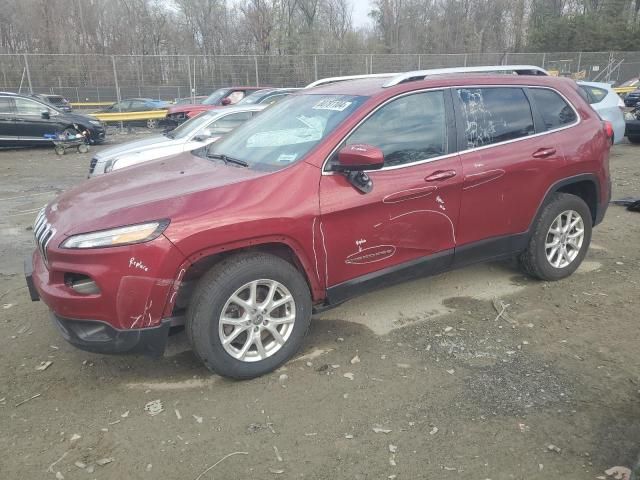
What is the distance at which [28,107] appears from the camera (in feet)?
46.9

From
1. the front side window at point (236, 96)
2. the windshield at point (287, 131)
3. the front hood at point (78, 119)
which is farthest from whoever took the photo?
the front side window at point (236, 96)

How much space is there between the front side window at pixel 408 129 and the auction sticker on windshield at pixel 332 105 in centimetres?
24

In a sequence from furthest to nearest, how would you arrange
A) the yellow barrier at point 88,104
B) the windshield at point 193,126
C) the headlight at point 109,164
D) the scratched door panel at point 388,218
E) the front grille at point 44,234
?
the yellow barrier at point 88,104 < the windshield at point 193,126 < the headlight at point 109,164 < the scratched door panel at point 388,218 < the front grille at point 44,234

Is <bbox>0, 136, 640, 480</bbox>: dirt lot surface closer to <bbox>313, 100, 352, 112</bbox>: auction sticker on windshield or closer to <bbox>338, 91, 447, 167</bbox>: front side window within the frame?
<bbox>338, 91, 447, 167</bbox>: front side window

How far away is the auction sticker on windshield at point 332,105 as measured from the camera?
375 centimetres

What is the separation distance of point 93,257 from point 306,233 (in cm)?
122

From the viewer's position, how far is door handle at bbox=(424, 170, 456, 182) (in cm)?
377

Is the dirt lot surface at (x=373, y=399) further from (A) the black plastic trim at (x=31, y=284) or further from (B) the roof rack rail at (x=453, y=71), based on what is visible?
(B) the roof rack rail at (x=453, y=71)

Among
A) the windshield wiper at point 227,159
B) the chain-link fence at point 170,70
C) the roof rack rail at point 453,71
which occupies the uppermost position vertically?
the chain-link fence at point 170,70

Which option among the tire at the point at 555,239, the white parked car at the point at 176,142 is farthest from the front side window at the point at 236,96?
the tire at the point at 555,239

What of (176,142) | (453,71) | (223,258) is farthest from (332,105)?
(176,142)

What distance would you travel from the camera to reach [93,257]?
9.38 ft

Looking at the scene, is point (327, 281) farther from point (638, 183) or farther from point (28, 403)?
point (638, 183)

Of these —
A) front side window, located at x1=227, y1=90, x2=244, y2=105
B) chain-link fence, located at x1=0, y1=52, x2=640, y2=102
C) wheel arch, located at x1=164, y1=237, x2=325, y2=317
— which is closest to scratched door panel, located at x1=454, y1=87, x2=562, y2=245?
wheel arch, located at x1=164, y1=237, x2=325, y2=317
